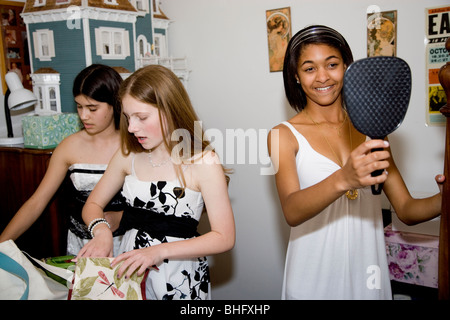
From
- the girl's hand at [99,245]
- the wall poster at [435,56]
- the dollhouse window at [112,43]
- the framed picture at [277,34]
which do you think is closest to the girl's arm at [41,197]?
the girl's hand at [99,245]

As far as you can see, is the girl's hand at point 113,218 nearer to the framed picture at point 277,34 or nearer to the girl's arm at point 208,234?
the girl's arm at point 208,234

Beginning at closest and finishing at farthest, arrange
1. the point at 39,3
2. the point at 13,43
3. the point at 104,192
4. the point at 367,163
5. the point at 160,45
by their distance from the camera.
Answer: the point at 367,163 → the point at 104,192 → the point at 39,3 → the point at 13,43 → the point at 160,45

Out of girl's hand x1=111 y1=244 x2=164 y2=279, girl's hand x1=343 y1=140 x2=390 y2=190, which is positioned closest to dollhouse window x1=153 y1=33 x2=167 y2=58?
girl's hand x1=111 y1=244 x2=164 y2=279

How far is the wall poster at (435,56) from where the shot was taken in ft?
5.29

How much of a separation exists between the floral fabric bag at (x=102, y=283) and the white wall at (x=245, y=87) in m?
1.30

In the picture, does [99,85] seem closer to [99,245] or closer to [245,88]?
[99,245]

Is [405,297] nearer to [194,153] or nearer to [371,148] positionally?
[194,153]

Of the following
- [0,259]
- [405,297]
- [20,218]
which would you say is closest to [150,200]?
[0,259]

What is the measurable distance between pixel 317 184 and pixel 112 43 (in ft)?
4.78

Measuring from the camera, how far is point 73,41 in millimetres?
1919

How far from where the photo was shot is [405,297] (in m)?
1.66

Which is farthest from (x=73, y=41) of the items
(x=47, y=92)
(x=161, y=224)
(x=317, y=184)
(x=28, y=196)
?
(x=317, y=184)

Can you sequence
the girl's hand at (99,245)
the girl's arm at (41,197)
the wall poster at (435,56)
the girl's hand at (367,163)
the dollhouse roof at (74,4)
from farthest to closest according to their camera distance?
1. the dollhouse roof at (74,4)
2. the wall poster at (435,56)
3. the girl's arm at (41,197)
4. the girl's hand at (99,245)
5. the girl's hand at (367,163)

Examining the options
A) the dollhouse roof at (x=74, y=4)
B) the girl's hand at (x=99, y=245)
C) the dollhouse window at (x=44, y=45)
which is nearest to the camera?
the girl's hand at (x=99, y=245)
